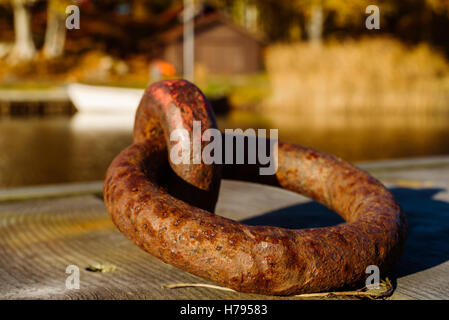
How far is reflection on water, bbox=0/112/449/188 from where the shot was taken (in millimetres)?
12805

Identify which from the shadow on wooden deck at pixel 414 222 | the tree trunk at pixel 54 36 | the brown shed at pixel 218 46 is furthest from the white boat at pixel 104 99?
the shadow on wooden deck at pixel 414 222

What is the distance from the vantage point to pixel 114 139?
1844 centimetres

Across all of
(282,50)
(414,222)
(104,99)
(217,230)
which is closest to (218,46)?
(282,50)

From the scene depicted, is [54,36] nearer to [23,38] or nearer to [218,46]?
[23,38]

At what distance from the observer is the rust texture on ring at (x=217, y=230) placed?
2.97 meters

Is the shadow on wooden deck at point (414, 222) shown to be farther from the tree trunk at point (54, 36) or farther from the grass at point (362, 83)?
the tree trunk at point (54, 36)

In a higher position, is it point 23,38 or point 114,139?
point 23,38

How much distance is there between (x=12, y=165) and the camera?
13117 millimetres

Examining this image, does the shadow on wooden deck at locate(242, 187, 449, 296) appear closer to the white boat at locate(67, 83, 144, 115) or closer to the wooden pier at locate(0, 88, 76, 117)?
the white boat at locate(67, 83, 144, 115)

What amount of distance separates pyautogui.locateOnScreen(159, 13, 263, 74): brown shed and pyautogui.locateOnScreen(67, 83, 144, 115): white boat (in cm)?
1455

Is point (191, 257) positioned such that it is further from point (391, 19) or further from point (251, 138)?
point (391, 19)

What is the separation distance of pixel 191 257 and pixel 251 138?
1477 millimetres

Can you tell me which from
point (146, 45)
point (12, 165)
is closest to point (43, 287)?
point (12, 165)

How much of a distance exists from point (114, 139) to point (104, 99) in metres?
11.8
